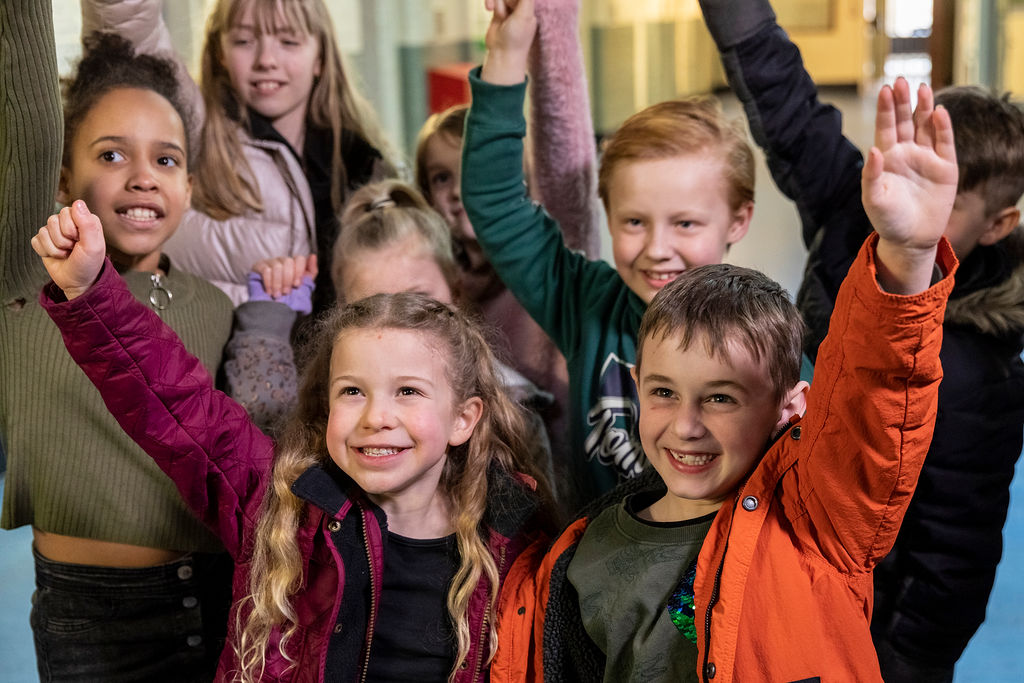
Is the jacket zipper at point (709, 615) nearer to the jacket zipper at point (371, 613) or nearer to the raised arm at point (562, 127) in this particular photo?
the jacket zipper at point (371, 613)

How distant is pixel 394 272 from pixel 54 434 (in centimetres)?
64

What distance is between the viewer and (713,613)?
123 cm

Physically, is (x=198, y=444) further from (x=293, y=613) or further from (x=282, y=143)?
(x=282, y=143)

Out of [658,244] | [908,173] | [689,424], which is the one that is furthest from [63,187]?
[908,173]

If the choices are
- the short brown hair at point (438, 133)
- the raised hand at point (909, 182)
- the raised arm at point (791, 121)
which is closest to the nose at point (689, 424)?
the raised hand at point (909, 182)

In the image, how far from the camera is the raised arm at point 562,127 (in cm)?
195

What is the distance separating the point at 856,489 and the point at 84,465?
3.88 ft

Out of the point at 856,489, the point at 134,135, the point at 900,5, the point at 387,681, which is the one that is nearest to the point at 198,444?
the point at 387,681

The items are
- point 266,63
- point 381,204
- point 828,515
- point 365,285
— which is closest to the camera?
point 828,515

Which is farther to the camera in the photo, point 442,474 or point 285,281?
point 285,281

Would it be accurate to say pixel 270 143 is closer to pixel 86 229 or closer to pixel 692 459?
pixel 86 229

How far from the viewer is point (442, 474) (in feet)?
5.24

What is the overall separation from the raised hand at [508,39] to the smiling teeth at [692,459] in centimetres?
78

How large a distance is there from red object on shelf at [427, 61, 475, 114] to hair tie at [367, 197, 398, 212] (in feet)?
10.0
